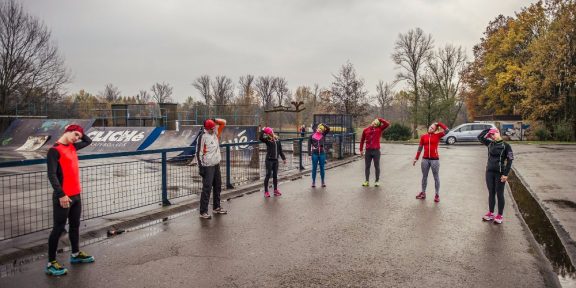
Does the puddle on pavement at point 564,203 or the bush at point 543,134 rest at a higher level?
the bush at point 543,134

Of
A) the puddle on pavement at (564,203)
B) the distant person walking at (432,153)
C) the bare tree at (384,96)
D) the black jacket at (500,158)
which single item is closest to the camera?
the black jacket at (500,158)

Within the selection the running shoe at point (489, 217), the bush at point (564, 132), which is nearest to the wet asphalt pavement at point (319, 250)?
the running shoe at point (489, 217)

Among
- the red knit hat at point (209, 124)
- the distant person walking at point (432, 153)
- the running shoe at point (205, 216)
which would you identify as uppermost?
the red knit hat at point (209, 124)

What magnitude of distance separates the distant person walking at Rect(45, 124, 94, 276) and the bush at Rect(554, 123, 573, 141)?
126ft

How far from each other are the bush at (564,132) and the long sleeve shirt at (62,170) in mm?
38414

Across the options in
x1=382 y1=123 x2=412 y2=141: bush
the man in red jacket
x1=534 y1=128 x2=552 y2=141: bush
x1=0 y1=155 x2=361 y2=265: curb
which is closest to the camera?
x1=0 y1=155 x2=361 y2=265: curb

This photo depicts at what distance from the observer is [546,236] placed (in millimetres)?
6512

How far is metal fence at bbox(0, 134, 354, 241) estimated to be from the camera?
6.93 meters

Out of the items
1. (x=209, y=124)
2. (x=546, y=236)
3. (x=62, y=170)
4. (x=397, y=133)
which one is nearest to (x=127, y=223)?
(x=209, y=124)

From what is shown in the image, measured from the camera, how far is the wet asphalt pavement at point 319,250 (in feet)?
15.0

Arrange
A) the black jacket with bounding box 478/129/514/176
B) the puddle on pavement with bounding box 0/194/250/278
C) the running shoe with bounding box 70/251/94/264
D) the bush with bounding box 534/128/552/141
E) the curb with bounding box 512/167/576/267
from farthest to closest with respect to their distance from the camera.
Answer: the bush with bounding box 534/128/552/141, the black jacket with bounding box 478/129/514/176, the curb with bounding box 512/167/576/267, the running shoe with bounding box 70/251/94/264, the puddle on pavement with bounding box 0/194/250/278

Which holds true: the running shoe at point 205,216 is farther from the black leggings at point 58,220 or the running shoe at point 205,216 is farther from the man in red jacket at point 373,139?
the man in red jacket at point 373,139

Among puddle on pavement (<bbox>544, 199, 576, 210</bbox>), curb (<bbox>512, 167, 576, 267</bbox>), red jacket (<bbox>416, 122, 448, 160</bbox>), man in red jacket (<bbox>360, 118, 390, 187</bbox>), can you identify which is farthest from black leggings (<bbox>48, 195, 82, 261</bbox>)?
puddle on pavement (<bbox>544, 199, 576, 210</bbox>)

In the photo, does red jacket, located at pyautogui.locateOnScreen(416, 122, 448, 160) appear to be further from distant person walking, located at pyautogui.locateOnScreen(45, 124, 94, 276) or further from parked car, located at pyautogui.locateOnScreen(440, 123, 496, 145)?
parked car, located at pyautogui.locateOnScreen(440, 123, 496, 145)
